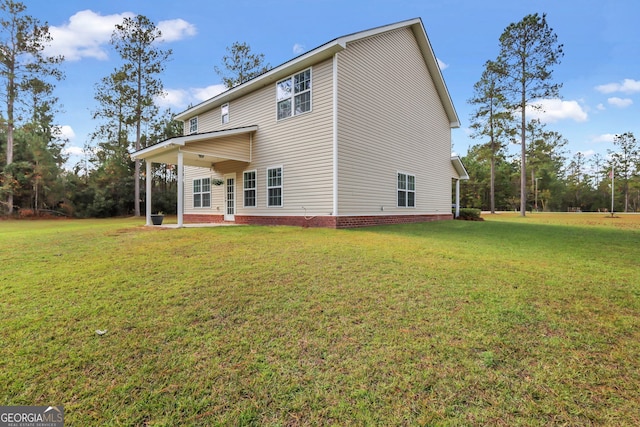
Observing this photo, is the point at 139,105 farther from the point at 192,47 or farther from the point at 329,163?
the point at 329,163

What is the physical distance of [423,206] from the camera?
14.8m

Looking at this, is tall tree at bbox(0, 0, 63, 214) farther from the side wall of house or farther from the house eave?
the side wall of house

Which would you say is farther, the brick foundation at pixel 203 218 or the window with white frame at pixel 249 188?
the brick foundation at pixel 203 218

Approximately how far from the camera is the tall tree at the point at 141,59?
842 inches

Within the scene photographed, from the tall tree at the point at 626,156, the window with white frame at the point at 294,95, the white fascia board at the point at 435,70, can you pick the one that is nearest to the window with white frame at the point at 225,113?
the window with white frame at the point at 294,95

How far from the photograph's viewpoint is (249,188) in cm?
1273

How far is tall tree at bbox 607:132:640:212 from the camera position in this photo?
41.3 meters

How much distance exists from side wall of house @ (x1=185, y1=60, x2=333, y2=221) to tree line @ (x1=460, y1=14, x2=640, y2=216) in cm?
2289

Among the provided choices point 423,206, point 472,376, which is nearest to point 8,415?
point 472,376

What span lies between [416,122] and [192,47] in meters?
12.5

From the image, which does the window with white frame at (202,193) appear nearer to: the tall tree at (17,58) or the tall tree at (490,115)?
the tall tree at (17,58)

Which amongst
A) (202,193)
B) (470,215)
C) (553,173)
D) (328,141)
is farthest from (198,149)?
(553,173)

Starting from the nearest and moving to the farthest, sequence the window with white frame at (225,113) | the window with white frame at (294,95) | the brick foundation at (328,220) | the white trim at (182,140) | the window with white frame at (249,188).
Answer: the white trim at (182,140) < the brick foundation at (328,220) < the window with white frame at (294,95) < the window with white frame at (249,188) < the window with white frame at (225,113)

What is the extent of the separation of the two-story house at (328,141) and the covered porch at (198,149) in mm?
46
